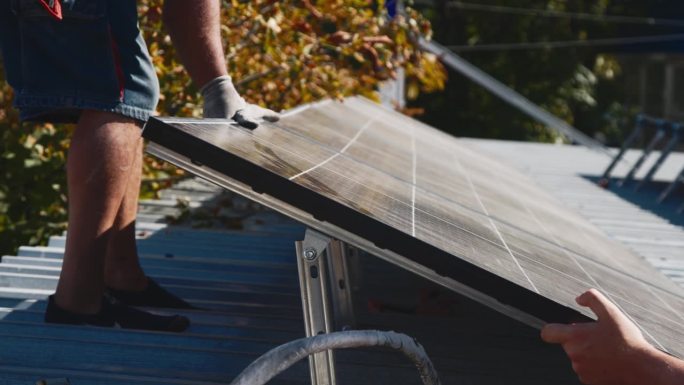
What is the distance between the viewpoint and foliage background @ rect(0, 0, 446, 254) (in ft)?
17.8

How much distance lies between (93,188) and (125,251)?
442 mm

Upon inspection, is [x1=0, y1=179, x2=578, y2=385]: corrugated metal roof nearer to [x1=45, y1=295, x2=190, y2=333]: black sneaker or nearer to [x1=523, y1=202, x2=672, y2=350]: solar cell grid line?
[x1=45, y1=295, x2=190, y2=333]: black sneaker

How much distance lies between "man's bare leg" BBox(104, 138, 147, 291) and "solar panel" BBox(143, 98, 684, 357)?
0.50 metres

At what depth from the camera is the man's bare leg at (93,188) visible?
2941mm

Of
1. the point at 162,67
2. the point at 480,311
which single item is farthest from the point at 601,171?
the point at 480,311

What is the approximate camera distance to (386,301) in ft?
13.8

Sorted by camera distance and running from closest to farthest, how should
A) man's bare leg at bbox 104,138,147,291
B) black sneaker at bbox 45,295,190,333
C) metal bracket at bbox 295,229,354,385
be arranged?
metal bracket at bbox 295,229,354,385 < black sneaker at bbox 45,295,190,333 < man's bare leg at bbox 104,138,147,291

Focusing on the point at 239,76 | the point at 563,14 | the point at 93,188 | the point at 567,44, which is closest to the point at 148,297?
the point at 93,188

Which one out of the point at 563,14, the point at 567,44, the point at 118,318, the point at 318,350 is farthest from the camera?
the point at 567,44

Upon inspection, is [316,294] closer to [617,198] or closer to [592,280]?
[592,280]

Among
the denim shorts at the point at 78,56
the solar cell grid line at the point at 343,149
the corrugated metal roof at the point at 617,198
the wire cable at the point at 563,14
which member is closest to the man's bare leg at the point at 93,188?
the denim shorts at the point at 78,56

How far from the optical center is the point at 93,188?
294 cm

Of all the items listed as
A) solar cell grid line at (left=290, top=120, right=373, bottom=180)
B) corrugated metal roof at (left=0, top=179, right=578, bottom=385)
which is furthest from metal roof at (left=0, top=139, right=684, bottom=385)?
solar cell grid line at (left=290, top=120, right=373, bottom=180)

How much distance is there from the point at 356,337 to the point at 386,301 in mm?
2187
